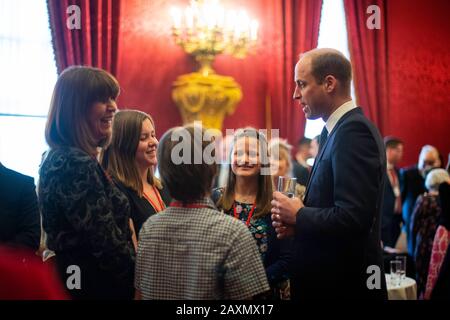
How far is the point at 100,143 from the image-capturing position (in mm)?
1660

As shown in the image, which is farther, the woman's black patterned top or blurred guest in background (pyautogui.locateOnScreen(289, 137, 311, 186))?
blurred guest in background (pyautogui.locateOnScreen(289, 137, 311, 186))

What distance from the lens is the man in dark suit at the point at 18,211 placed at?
1703 mm

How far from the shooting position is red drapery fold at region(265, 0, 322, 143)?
5.39 meters

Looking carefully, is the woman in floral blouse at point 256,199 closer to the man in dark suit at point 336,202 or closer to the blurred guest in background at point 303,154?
the man in dark suit at point 336,202

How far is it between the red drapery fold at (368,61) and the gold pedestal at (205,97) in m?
1.60

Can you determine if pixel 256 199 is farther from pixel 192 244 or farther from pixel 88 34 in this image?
pixel 88 34

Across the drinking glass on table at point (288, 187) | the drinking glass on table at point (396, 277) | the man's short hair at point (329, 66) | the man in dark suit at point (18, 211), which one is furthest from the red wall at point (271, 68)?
the drinking glass on table at point (288, 187)

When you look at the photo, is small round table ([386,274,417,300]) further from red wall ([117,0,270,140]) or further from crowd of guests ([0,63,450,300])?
red wall ([117,0,270,140])

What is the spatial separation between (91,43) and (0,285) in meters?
3.81

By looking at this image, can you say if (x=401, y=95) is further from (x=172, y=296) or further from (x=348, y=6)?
(x=172, y=296)

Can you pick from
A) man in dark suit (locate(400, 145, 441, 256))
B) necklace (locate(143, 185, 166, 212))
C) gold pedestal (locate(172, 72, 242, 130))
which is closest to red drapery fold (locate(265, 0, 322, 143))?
gold pedestal (locate(172, 72, 242, 130))

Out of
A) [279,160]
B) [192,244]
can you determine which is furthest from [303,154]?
[192,244]

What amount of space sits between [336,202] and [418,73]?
385 cm

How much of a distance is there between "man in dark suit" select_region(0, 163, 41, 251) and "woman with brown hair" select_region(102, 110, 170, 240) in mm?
350
